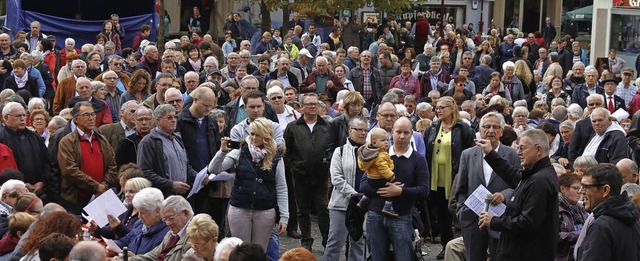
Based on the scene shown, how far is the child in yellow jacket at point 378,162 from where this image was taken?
404 inches

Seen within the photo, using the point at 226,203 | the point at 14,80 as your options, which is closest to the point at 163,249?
the point at 226,203

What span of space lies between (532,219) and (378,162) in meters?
1.89

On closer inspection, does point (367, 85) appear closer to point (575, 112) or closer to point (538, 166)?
point (575, 112)

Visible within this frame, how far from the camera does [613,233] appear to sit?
313 inches

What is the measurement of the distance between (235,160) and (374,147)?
55.0 inches

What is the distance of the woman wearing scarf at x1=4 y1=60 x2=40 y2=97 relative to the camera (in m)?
18.1

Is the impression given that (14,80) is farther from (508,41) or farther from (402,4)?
(402,4)

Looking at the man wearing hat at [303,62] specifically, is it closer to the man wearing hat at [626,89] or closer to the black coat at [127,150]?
the man wearing hat at [626,89]

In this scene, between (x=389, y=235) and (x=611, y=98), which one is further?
(x=611, y=98)

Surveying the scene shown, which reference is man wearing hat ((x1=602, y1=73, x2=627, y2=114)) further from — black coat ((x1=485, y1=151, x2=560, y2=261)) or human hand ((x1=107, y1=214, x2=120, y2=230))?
human hand ((x1=107, y1=214, x2=120, y2=230))

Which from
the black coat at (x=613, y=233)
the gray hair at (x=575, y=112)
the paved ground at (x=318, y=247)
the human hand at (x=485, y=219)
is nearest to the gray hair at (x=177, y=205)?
the human hand at (x=485, y=219)

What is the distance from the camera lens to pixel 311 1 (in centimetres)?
3184

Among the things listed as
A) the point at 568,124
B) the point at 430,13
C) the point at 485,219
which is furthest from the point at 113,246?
the point at 430,13

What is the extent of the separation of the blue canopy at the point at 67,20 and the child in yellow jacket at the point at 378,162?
19006mm
